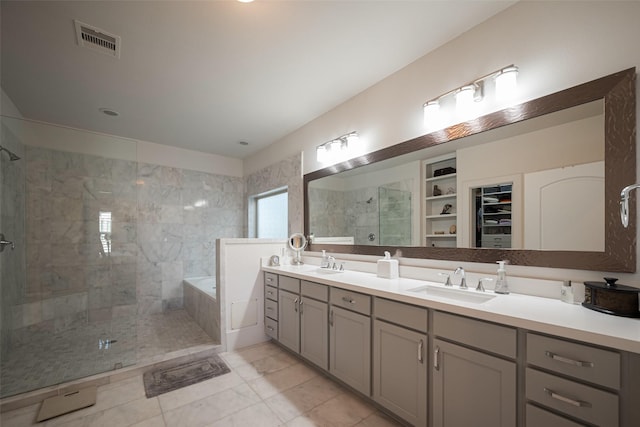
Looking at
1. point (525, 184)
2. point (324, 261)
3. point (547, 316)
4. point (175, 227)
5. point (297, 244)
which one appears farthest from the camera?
point (175, 227)

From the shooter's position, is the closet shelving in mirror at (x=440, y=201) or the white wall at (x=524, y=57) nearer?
the white wall at (x=524, y=57)

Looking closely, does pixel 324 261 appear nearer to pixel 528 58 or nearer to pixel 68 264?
pixel 528 58

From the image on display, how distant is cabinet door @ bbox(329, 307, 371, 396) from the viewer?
1771 millimetres

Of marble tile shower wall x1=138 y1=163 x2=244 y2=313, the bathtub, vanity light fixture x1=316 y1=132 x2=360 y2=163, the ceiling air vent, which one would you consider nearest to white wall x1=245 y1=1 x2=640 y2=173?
vanity light fixture x1=316 y1=132 x2=360 y2=163

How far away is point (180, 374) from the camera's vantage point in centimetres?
228

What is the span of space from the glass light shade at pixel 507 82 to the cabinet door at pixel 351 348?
1666mm

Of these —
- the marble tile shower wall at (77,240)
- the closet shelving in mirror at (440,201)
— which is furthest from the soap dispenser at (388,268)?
the marble tile shower wall at (77,240)

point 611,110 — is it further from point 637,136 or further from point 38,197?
point 38,197

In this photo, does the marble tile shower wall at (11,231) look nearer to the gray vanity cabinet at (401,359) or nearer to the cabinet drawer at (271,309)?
the cabinet drawer at (271,309)

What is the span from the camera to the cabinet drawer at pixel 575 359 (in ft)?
Answer: 2.98

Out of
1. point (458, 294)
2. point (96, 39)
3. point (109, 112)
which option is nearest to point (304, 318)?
point (458, 294)

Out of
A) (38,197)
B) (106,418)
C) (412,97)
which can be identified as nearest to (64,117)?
(38,197)

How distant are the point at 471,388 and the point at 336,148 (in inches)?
89.4

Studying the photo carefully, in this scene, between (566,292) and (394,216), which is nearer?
(566,292)
